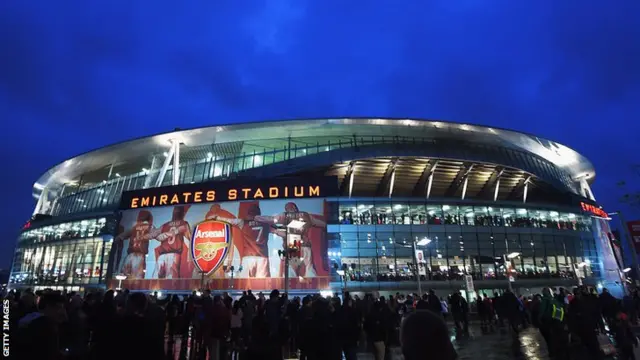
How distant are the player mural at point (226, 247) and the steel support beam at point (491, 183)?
24.4 metres

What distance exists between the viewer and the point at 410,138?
43.3 meters

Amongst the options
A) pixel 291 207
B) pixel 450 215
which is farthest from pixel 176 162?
pixel 450 215

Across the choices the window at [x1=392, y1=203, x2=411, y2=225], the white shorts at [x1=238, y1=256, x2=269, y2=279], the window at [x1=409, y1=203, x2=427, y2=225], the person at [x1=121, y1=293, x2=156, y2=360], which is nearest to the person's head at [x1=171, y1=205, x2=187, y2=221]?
the white shorts at [x1=238, y1=256, x2=269, y2=279]

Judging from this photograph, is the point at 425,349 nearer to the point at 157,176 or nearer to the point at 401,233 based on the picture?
the point at 401,233

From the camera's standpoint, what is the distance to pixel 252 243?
32375 mm

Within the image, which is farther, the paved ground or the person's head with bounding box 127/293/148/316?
the paved ground

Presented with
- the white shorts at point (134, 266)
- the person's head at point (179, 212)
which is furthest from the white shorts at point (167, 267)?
the person's head at point (179, 212)

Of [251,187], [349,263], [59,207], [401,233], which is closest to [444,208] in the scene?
[401,233]

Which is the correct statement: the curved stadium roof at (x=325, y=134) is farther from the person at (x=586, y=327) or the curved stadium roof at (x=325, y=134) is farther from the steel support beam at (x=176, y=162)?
the person at (x=586, y=327)

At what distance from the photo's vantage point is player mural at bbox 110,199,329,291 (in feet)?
103

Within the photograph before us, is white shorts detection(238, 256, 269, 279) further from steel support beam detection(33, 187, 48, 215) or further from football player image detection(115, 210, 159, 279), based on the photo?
steel support beam detection(33, 187, 48, 215)

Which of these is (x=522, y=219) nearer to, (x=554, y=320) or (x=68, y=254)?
(x=554, y=320)

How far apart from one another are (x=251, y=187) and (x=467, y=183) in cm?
2839

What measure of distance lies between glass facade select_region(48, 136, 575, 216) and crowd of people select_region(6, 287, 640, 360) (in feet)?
87.5
